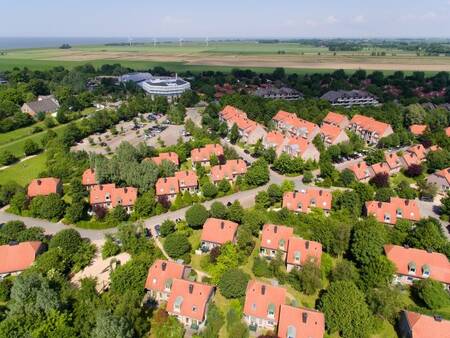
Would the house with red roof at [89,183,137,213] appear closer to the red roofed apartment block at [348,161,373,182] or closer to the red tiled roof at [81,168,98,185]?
the red tiled roof at [81,168,98,185]

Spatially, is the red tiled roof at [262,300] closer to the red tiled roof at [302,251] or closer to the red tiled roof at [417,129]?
the red tiled roof at [302,251]

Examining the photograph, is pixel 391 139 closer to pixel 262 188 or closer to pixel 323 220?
pixel 262 188

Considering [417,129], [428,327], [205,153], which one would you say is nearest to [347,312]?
[428,327]

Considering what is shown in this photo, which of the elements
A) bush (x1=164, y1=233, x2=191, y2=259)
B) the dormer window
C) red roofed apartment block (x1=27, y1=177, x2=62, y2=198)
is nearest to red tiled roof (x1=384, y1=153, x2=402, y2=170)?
the dormer window

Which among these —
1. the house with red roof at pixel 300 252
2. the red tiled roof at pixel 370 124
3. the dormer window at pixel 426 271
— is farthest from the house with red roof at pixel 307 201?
the red tiled roof at pixel 370 124

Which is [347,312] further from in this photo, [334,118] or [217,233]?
[334,118]

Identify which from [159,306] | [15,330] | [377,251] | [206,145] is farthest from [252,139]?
[15,330]
